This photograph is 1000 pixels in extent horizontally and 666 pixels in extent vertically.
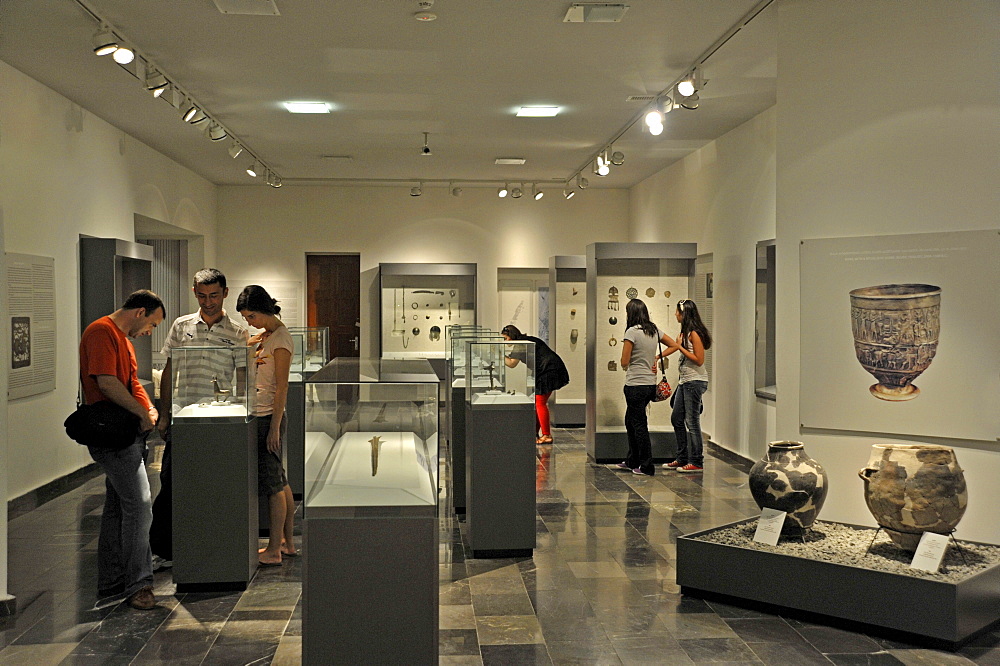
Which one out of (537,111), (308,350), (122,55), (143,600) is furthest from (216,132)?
(143,600)

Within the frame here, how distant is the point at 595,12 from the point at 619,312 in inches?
159

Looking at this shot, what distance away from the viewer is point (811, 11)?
5430mm

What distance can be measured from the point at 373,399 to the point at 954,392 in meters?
3.37

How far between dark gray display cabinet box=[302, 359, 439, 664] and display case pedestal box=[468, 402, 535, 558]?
7.39 ft

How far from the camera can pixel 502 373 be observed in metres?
5.75

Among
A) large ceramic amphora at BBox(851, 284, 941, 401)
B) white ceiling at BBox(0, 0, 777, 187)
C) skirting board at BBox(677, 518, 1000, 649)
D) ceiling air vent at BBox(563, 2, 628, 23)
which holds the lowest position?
skirting board at BBox(677, 518, 1000, 649)

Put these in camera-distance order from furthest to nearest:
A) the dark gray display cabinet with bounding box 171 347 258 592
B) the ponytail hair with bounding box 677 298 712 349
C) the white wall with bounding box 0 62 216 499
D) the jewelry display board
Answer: the jewelry display board < the ponytail hair with bounding box 677 298 712 349 < the white wall with bounding box 0 62 216 499 < the dark gray display cabinet with bounding box 171 347 258 592

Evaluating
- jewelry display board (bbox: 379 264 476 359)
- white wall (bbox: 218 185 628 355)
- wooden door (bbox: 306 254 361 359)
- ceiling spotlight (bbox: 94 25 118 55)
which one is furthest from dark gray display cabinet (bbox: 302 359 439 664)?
wooden door (bbox: 306 254 361 359)

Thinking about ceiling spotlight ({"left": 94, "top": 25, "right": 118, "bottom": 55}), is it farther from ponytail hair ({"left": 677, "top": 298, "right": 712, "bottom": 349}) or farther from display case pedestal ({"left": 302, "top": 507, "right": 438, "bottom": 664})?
ponytail hair ({"left": 677, "top": 298, "right": 712, "bottom": 349})

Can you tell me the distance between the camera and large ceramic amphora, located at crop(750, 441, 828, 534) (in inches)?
193

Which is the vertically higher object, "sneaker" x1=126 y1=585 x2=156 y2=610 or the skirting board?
the skirting board

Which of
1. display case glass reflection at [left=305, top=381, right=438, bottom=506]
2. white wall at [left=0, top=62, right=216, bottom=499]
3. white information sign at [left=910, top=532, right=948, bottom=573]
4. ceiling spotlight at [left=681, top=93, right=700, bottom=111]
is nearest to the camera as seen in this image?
display case glass reflection at [left=305, top=381, right=438, bottom=506]

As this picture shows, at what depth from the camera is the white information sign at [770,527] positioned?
4.81 m

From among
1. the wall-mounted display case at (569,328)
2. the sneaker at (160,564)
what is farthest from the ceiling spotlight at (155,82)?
the wall-mounted display case at (569,328)
